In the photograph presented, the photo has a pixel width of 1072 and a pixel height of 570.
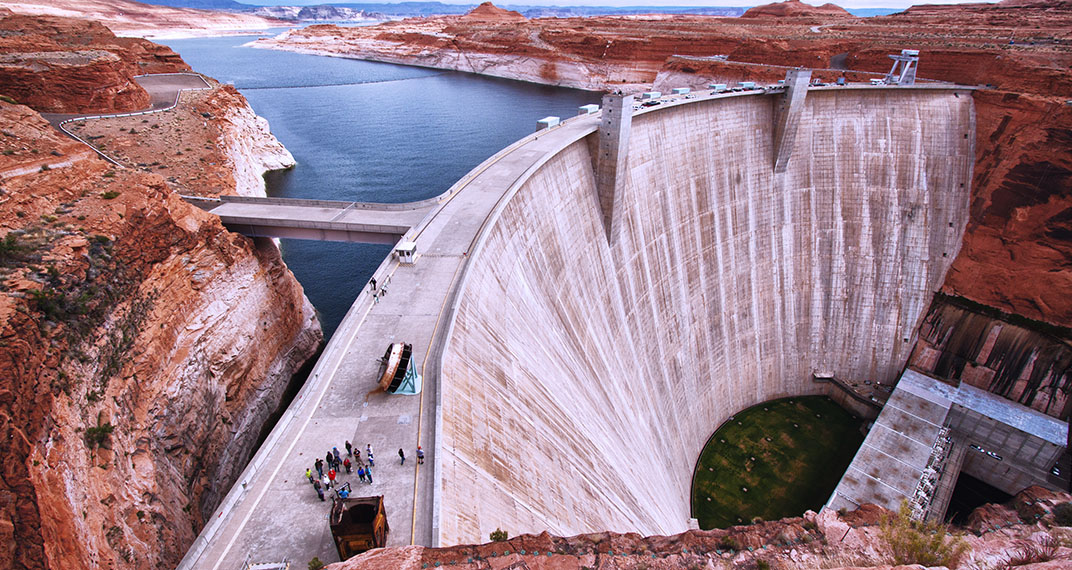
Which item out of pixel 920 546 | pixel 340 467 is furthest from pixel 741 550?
pixel 340 467

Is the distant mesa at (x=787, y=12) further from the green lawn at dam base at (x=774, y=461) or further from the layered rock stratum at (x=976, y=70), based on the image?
the green lawn at dam base at (x=774, y=461)

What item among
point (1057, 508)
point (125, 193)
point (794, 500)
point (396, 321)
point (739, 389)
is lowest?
point (794, 500)

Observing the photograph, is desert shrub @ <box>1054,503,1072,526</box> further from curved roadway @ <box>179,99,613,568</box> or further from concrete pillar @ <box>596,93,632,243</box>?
curved roadway @ <box>179,99,613,568</box>

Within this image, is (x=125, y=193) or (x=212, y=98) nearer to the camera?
(x=125, y=193)

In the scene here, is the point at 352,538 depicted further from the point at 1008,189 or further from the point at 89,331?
the point at 1008,189

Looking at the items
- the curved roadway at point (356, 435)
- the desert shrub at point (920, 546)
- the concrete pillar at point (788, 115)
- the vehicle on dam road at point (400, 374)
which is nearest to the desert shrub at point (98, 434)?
the curved roadway at point (356, 435)

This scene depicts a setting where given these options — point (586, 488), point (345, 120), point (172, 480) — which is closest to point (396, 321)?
point (586, 488)

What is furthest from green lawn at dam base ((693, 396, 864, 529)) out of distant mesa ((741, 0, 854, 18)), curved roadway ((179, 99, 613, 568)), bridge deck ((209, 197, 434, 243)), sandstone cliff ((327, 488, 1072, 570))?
distant mesa ((741, 0, 854, 18))
